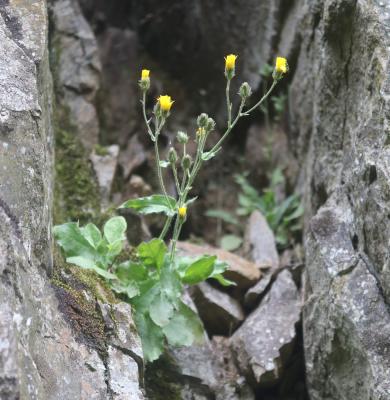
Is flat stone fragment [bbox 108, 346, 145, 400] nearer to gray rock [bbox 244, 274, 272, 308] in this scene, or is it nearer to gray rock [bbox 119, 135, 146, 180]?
gray rock [bbox 244, 274, 272, 308]

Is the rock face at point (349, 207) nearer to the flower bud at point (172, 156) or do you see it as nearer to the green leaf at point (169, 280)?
the green leaf at point (169, 280)

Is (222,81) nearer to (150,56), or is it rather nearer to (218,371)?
(150,56)

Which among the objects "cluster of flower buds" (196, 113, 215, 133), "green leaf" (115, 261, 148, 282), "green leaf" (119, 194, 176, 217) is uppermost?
"cluster of flower buds" (196, 113, 215, 133)

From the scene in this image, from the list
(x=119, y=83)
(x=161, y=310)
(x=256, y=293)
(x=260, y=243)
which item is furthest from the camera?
(x=119, y=83)

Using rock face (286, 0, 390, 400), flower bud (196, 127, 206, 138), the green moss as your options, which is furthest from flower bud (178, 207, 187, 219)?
the green moss

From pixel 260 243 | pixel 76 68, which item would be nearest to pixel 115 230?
pixel 260 243

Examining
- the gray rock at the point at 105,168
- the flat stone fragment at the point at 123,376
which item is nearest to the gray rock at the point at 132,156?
the gray rock at the point at 105,168

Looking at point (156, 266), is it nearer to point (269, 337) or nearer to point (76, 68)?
point (269, 337)
